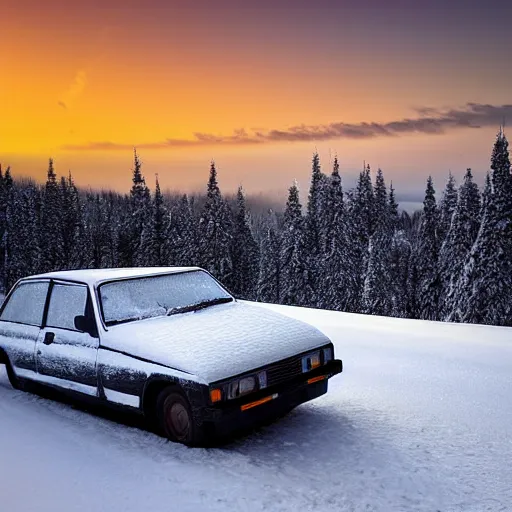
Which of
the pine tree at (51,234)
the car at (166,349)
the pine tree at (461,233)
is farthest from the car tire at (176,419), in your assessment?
the pine tree at (51,234)

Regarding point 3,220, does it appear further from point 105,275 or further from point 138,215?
point 105,275

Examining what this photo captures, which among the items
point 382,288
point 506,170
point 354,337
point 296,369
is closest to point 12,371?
point 296,369

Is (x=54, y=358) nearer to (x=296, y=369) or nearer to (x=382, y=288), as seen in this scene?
(x=296, y=369)

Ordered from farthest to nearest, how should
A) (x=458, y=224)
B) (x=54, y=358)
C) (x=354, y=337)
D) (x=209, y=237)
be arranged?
(x=209, y=237), (x=458, y=224), (x=354, y=337), (x=54, y=358)

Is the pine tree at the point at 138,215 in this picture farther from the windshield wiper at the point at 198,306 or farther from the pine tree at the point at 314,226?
the windshield wiper at the point at 198,306

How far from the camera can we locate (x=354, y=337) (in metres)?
9.23

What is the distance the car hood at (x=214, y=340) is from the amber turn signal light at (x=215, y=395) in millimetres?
88

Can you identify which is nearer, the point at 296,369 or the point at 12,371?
the point at 296,369

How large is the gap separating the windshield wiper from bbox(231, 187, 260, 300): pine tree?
61.6 meters

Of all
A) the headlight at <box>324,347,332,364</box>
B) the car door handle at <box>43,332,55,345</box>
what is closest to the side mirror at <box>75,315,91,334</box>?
the car door handle at <box>43,332,55,345</box>

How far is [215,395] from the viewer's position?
14.1ft

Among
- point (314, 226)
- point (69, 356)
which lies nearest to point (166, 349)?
point (69, 356)

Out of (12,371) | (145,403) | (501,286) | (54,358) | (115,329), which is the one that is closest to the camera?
(145,403)

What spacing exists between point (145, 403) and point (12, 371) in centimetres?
264
